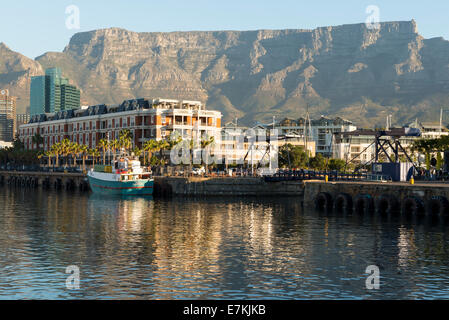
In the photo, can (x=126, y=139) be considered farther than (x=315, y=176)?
Yes

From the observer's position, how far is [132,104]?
195875mm

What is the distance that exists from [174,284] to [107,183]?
9222 centimetres

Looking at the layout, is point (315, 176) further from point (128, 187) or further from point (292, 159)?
point (292, 159)

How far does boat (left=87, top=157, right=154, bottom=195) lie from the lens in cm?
12781

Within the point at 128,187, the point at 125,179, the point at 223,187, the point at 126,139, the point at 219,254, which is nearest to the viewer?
the point at 219,254

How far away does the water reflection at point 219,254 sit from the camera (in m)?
40.1

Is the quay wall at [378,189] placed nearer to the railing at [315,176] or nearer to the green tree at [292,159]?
the railing at [315,176]

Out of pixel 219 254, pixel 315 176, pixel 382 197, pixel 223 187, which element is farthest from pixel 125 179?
pixel 219 254

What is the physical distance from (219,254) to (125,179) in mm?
77975

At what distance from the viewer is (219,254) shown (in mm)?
53188

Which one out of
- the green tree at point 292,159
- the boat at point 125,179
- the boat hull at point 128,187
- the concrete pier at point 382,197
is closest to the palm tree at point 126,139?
the boat at point 125,179

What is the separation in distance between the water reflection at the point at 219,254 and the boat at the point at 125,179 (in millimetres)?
36989

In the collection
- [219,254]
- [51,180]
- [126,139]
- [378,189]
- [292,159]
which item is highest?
[126,139]

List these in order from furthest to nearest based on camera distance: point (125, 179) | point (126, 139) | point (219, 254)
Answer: point (126, 139) < point (125, 179) < point (219, 254)
